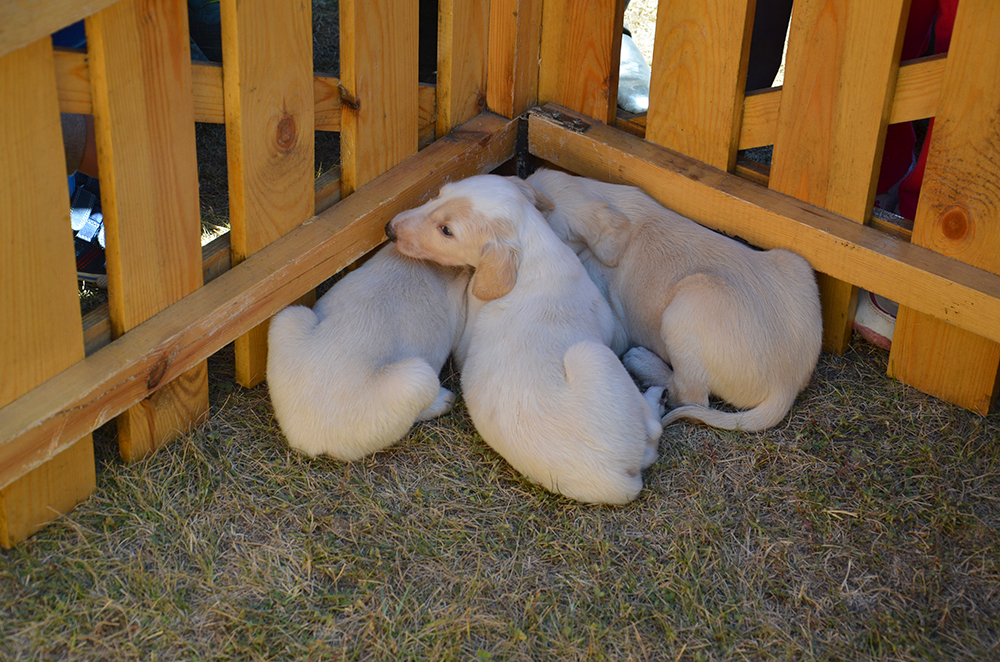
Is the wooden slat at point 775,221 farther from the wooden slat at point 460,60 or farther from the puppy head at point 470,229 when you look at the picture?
the puppy head at point 470,229

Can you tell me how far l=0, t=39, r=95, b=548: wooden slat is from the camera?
2367 millimetres

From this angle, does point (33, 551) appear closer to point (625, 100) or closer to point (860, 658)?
point (860, 658)

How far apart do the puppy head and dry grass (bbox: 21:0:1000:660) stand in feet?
1.85

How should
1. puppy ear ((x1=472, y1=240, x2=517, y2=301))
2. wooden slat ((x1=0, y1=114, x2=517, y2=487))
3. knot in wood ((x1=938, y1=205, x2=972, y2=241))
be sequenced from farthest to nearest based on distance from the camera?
1. puppy ear ((x1=472, y1=240, x2=517, y2=301))
2. knot in wood ((x1=938, y1=205, x2=972, y2=241))
3. wooden slat ((x1=0, y1=114, x2=517, y2=487))

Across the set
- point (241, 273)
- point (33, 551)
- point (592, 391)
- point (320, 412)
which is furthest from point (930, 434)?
point (33, 551)

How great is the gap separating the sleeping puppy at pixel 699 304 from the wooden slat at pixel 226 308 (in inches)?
19.4

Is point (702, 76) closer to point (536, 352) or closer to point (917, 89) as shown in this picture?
point (917, 89)

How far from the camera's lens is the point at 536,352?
3.26 meters

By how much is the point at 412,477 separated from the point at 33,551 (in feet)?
3.92

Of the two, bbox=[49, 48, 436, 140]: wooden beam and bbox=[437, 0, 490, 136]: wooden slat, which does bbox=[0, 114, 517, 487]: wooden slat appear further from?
bbox=[49, 48, 436, 140]: wooden beam

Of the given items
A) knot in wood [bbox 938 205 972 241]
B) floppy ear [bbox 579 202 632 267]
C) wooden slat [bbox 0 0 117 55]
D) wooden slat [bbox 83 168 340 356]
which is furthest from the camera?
floppy ear [bbox 579 202 632 267]

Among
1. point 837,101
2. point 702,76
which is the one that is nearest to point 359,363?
point 702,76

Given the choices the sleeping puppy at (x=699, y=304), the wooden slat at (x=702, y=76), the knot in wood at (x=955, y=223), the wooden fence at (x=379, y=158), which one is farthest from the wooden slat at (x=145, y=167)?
the knot in wood at (x=955, y=223)

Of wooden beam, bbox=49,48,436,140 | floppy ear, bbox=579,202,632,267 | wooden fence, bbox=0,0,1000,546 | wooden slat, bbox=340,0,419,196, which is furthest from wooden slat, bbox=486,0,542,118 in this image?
floppy ear, bbox=579,202,632,267
